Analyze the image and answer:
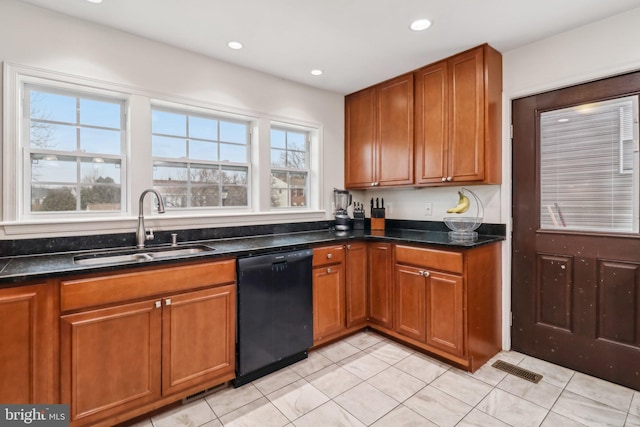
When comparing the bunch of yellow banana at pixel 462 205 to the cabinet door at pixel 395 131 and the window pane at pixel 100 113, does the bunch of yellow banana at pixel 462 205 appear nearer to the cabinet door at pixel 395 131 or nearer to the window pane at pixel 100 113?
the cabinet door at pixel 395 131

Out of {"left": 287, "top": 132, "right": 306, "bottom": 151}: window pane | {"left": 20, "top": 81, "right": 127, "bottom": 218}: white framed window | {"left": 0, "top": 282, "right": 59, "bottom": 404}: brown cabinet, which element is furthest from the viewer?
{"left": 287, "top": 132, "right": 306, "bottom": 151}: window pane

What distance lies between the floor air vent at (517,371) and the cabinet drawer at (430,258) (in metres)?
0.85

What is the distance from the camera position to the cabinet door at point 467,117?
8.11ft

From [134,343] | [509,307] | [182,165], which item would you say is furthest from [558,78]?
[134,343]

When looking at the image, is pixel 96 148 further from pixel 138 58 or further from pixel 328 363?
pixel 328 363

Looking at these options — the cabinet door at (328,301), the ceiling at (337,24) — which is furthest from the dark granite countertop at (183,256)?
the ceiling at (337,24)

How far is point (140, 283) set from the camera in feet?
5.78

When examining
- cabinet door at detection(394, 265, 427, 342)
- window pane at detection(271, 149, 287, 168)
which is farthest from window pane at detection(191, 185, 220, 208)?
cabinet door at detection(394, 265, 427, 342)

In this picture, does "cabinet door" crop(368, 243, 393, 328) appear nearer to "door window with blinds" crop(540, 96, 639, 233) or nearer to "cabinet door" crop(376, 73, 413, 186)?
"cabinet door" crop(376, 73, 413, 186)

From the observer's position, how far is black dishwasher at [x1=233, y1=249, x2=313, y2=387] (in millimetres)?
2143

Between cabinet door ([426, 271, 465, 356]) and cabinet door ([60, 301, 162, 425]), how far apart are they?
199cm

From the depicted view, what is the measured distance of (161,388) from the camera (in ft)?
6.09

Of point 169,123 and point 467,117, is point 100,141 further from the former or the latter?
point 467,117

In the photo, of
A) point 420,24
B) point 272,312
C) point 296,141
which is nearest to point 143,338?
point 272,312
